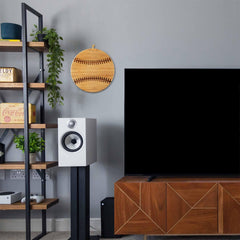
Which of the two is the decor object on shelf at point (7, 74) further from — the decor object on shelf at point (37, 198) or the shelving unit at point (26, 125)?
the decor object on shelf at point (37, 198)

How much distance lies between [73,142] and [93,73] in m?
0.82

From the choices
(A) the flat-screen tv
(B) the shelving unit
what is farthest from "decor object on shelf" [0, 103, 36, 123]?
(A) the flat-screen tv

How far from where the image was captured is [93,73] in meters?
3.32

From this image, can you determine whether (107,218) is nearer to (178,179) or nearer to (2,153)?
(178,179)

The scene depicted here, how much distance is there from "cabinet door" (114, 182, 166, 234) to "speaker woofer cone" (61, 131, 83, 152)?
43cm

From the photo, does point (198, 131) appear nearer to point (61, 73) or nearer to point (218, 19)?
point (218, 19)

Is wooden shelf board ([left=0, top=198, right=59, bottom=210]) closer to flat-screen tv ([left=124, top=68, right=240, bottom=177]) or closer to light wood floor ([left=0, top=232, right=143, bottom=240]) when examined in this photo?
light wood floor ([left=0, top=232, right=143, bottom=240])

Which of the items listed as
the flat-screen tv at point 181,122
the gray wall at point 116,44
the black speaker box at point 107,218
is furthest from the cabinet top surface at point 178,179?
the gray wall at point 116,44

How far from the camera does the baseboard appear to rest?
3.28 meters

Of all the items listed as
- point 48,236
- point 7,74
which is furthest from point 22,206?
point 7,74

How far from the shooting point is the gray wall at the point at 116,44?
3293 mm

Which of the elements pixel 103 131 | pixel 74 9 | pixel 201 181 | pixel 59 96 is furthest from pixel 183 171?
pixel 74 9

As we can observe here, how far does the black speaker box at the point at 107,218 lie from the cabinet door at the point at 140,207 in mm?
261

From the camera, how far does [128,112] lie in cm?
296
